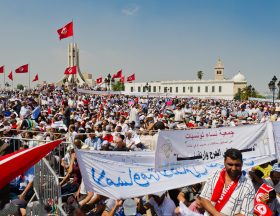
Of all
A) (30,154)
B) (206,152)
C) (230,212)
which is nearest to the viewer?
(230,212)

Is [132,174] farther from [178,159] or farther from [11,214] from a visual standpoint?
[11,214]

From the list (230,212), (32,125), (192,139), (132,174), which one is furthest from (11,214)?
(32,125)

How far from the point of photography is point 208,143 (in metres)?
6.51

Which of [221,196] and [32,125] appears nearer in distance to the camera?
[221,196]

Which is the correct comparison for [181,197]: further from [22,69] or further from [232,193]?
[22,69]

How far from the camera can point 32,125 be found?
43.0 feet

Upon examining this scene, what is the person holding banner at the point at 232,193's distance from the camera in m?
3.43

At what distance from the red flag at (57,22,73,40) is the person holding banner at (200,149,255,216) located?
2310cm

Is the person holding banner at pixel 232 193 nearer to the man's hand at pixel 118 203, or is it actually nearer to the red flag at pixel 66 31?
the man's hand at pixel 118 203

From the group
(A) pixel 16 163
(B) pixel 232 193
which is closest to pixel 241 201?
(B) pixel 232 193

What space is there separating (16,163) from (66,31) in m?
23.0

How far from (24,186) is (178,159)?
3262 millimetres

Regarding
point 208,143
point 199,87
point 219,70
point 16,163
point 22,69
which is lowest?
point 208,143

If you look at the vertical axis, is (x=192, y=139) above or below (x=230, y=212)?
above
